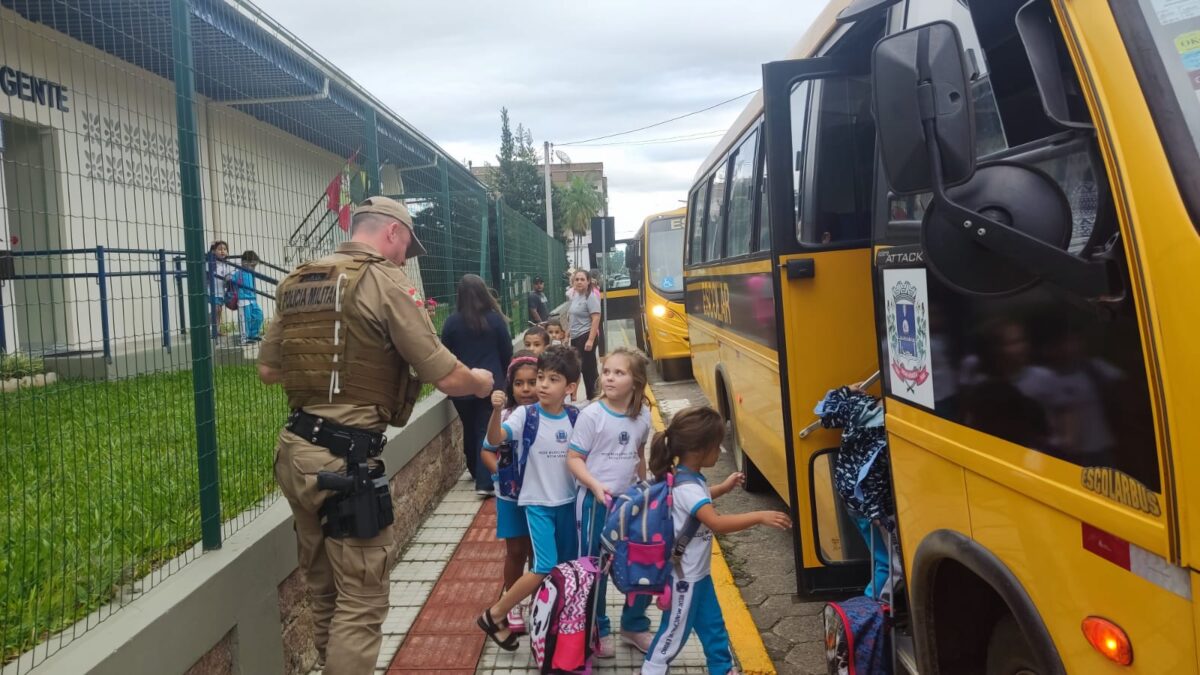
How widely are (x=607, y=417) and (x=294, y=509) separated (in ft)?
4.49

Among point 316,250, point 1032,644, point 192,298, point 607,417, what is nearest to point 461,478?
point 316,250

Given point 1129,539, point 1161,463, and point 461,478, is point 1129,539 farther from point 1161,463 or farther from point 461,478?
point 461,478

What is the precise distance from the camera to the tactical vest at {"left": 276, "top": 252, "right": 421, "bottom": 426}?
3.12 meters

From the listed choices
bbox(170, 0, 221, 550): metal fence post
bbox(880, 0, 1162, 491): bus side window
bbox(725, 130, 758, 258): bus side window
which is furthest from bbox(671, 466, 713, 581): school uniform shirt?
bbox(725, 130, 758, 258): bus side window

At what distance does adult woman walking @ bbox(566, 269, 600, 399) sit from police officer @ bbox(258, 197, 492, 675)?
22.3 ft

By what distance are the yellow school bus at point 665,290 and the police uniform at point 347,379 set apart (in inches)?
402

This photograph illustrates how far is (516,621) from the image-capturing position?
14.1ft

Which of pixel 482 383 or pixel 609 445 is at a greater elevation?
pixel 482 383

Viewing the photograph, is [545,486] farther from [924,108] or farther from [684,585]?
[924,108]

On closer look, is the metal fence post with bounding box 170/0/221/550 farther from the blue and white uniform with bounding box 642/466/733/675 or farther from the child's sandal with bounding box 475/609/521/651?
the blue and white uniform with bounding box 642/466/733/675

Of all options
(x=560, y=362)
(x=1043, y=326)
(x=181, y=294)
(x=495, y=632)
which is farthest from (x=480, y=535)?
(x=1043, y=326)

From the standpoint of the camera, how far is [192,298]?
3418 millimetres

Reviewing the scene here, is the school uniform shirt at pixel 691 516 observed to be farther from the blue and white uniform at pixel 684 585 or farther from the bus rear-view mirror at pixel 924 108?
the bus rear-view mirror at pixel 924 108

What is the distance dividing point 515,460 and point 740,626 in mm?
1499
